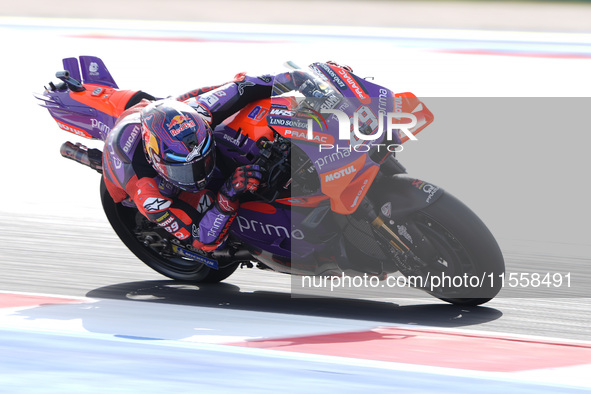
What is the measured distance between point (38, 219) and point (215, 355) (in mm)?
3692

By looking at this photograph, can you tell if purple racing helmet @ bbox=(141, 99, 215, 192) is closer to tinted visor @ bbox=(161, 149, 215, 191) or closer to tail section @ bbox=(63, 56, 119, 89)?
tinted visor @ bbox=(161, 149, 215, 191)

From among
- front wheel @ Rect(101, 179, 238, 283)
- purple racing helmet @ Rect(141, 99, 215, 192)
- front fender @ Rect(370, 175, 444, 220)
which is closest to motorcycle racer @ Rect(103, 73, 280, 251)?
purple racing helmet @ Rect(141, 99, 215, 192)

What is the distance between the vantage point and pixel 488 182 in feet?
22.5

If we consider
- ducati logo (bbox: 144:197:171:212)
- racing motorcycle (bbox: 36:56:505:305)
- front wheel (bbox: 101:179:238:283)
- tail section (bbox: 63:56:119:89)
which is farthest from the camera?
tail section (bbox: 63:56:119:89)

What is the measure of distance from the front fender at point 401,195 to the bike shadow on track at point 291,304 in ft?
1.91

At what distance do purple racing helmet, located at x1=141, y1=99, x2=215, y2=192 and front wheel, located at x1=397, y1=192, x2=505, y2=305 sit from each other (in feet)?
3.38

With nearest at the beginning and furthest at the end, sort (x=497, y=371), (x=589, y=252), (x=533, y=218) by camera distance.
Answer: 1. (x=497, y=371)
2. (x=589, y=252)
3. (x=533, y=218)

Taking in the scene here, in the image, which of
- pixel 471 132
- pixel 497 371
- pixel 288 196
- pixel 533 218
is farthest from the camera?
pixel 471 132

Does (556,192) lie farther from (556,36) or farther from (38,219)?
(556,36)

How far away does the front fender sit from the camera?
164 inches

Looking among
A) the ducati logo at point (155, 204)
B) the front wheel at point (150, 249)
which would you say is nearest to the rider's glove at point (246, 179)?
the ducati logo at point (155, 204)

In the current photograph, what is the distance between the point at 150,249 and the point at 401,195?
1851mm

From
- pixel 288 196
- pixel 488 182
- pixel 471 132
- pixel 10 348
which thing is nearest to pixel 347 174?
pixel 288 196

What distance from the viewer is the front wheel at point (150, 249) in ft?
17.1
